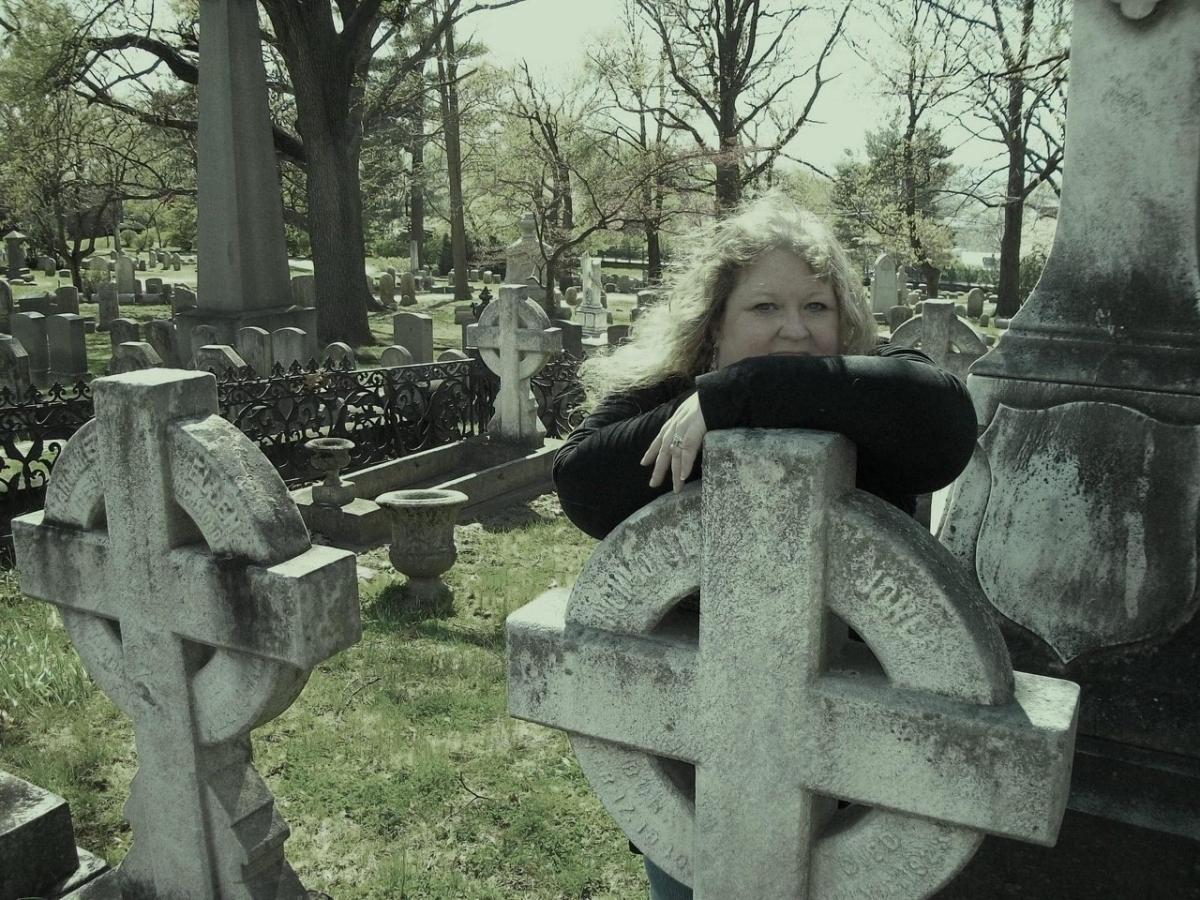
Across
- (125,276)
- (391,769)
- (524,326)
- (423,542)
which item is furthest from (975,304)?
(391,769)

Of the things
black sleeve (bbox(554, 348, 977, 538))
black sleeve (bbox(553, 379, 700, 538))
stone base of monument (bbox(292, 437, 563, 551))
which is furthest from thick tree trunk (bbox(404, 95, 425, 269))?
black sleeve (bbox(554, 348, 977, 538))

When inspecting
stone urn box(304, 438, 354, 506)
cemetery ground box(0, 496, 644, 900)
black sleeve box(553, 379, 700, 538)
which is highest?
black sleeve box(553, 379, 700, 538)

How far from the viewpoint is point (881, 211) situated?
2592cm

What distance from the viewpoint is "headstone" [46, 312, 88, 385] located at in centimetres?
1496

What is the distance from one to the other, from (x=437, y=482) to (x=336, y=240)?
968cm

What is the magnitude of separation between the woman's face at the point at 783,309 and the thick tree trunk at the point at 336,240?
16410 mm

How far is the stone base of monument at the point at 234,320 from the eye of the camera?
563 inches

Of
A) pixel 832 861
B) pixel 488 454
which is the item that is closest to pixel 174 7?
pixel 488 454

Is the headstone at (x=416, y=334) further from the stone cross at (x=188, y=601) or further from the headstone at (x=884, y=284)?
the headstone at (x=884, y=284)

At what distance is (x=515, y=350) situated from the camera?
31.9 feet

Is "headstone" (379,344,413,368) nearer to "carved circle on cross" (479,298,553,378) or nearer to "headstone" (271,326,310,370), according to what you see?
"headstone" (271,326,310,370)

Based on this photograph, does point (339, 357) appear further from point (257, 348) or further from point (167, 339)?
point (167, 339)

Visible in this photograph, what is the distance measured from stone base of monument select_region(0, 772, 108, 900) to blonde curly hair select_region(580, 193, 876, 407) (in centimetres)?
226

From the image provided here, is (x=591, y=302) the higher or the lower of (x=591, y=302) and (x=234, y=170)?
the lower
